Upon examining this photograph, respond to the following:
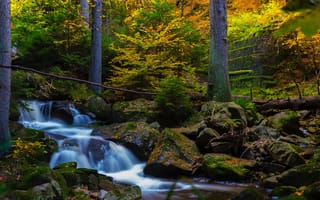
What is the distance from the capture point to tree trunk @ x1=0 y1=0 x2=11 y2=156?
23.9 ft

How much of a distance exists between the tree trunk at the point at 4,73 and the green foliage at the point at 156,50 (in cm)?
551

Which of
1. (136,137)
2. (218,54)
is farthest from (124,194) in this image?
(218,54)

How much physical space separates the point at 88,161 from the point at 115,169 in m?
0.69

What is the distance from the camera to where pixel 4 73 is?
7.40 meters

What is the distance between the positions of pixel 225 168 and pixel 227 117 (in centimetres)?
194

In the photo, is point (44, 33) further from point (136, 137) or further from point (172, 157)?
point (172, 157)

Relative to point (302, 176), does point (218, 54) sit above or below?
above

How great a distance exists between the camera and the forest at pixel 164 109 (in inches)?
265

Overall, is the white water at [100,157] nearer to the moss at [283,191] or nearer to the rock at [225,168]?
the rock at [225,168]

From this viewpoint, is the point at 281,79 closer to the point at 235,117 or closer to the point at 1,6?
the point at 235,117

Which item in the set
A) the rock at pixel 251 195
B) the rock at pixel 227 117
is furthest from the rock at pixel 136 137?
the rock at pixel 251 195

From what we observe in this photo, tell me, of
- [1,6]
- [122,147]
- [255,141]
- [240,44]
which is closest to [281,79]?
[240,44]

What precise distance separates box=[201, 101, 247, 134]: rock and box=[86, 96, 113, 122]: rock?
398 centimetres

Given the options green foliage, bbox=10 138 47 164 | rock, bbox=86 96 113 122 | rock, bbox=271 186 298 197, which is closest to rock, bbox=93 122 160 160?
rock, bbox=86 96 113 122
